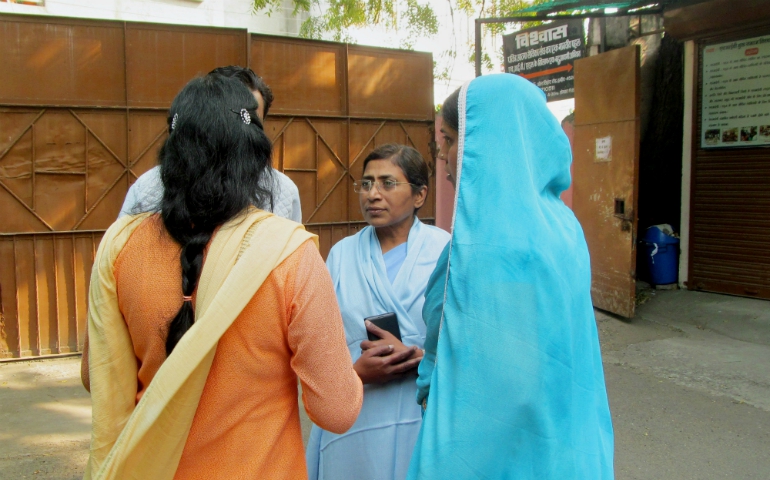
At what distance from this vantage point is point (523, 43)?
7.77 m

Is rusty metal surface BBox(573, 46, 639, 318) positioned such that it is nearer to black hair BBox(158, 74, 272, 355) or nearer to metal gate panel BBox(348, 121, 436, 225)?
metal gate panel BBox(348, 121, 436, 225)

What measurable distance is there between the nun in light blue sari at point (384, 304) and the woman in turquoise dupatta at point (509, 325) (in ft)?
2.08

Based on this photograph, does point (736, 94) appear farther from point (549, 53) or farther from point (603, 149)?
point (549, 53)

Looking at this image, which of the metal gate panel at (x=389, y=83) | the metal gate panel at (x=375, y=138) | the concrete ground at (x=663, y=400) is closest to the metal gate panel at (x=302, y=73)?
the metal gate panel at (x=389, y=83)

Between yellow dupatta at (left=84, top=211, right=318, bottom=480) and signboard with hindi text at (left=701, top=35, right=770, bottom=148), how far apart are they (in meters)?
6.61

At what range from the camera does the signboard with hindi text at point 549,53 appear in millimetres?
7164

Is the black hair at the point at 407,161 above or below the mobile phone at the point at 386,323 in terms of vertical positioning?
above

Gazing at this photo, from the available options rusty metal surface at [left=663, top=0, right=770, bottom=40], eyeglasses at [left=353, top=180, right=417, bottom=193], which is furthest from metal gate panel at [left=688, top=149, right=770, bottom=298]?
eyeglasses at [left=353, top=180, right=417, bottom=193]

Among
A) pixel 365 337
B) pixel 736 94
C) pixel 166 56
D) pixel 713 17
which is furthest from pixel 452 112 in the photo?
pixel 736 94

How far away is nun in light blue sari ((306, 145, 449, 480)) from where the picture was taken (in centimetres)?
209

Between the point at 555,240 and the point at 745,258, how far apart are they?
6.22 m

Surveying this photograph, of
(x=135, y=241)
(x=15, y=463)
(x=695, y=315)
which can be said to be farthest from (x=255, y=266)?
(x=695, y=315)

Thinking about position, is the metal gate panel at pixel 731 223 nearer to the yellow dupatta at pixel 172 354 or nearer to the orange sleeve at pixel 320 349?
the orange sleeve at pixel 320 349

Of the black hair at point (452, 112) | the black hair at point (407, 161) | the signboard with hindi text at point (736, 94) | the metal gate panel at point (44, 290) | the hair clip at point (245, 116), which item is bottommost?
the metal gate panel at point (44, 290)
